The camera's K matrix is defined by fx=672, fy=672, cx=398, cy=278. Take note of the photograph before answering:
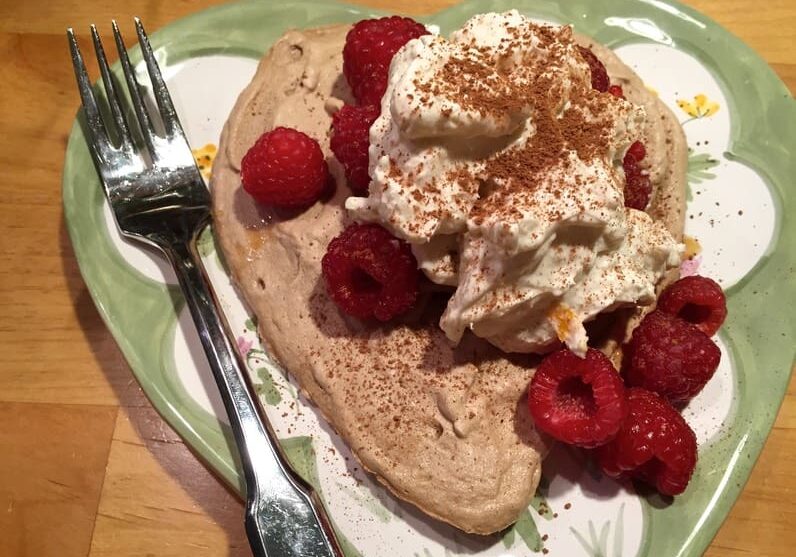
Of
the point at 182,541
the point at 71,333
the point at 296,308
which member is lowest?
the point at 182,541

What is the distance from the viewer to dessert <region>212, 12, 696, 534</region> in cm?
116

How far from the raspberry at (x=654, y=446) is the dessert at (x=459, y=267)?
10 cm

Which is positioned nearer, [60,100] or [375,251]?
[375,251]

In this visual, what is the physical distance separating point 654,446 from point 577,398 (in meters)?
0.16

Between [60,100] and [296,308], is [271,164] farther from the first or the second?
[60,100]

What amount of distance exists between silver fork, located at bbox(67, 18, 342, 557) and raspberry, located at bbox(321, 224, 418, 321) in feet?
0.90

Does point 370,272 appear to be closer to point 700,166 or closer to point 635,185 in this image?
point 635,185

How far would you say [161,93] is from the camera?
5.12 feet

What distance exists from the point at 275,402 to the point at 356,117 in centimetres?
60

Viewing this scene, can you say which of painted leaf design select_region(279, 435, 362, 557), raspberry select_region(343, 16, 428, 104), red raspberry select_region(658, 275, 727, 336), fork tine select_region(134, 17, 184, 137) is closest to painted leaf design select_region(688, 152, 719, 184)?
red raspberry select_region(658, 275, 727, 336)

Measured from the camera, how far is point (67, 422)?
4.93 feet

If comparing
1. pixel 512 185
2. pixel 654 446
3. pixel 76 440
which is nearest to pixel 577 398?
pixel 654 446

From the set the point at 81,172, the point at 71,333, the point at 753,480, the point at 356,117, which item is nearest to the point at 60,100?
the point at 81,172

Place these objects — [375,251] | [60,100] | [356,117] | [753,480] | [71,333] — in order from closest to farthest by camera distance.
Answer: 1. [375,251]
2. [356,117]
3. [753,480]
4. [71,333]
5. [60,100]
